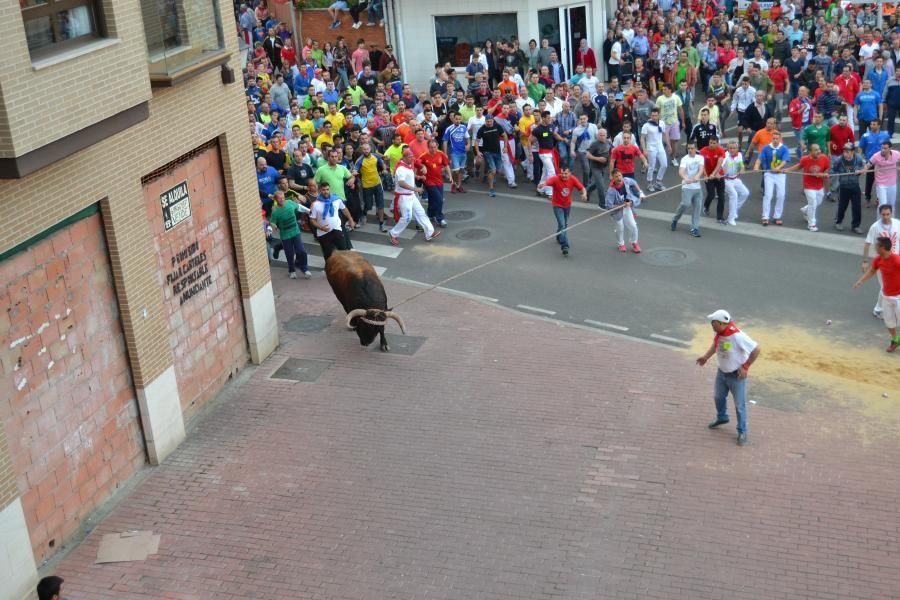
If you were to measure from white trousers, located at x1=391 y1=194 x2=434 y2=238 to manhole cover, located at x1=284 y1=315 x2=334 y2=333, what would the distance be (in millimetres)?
3506

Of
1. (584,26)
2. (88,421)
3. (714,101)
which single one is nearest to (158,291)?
(88,421)

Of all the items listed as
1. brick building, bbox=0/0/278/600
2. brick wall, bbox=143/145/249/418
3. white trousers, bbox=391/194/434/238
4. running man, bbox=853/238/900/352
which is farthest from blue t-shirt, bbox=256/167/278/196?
running man, bbox=853/238/900/352

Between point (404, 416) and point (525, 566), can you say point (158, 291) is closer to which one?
point (404, 416)

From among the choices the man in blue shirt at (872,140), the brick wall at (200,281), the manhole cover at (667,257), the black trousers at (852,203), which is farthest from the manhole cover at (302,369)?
the man in blue shirt at (872,140)

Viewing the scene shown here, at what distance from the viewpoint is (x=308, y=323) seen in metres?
16.4

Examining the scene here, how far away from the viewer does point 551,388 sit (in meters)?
14.1

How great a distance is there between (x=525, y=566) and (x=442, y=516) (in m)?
1.20

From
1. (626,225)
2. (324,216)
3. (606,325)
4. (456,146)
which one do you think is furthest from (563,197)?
(456,146)

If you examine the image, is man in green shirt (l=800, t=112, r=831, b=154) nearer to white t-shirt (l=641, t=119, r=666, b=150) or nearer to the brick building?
white t-shirt (l=641, t=119, r=666, b=150)

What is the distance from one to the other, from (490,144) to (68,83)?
12.5 metres

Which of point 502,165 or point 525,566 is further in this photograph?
point 502,165

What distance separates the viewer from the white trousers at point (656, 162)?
847 inches

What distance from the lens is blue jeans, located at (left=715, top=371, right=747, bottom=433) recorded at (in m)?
12.4

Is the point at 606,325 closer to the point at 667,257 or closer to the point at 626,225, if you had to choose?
the point at 667,257
